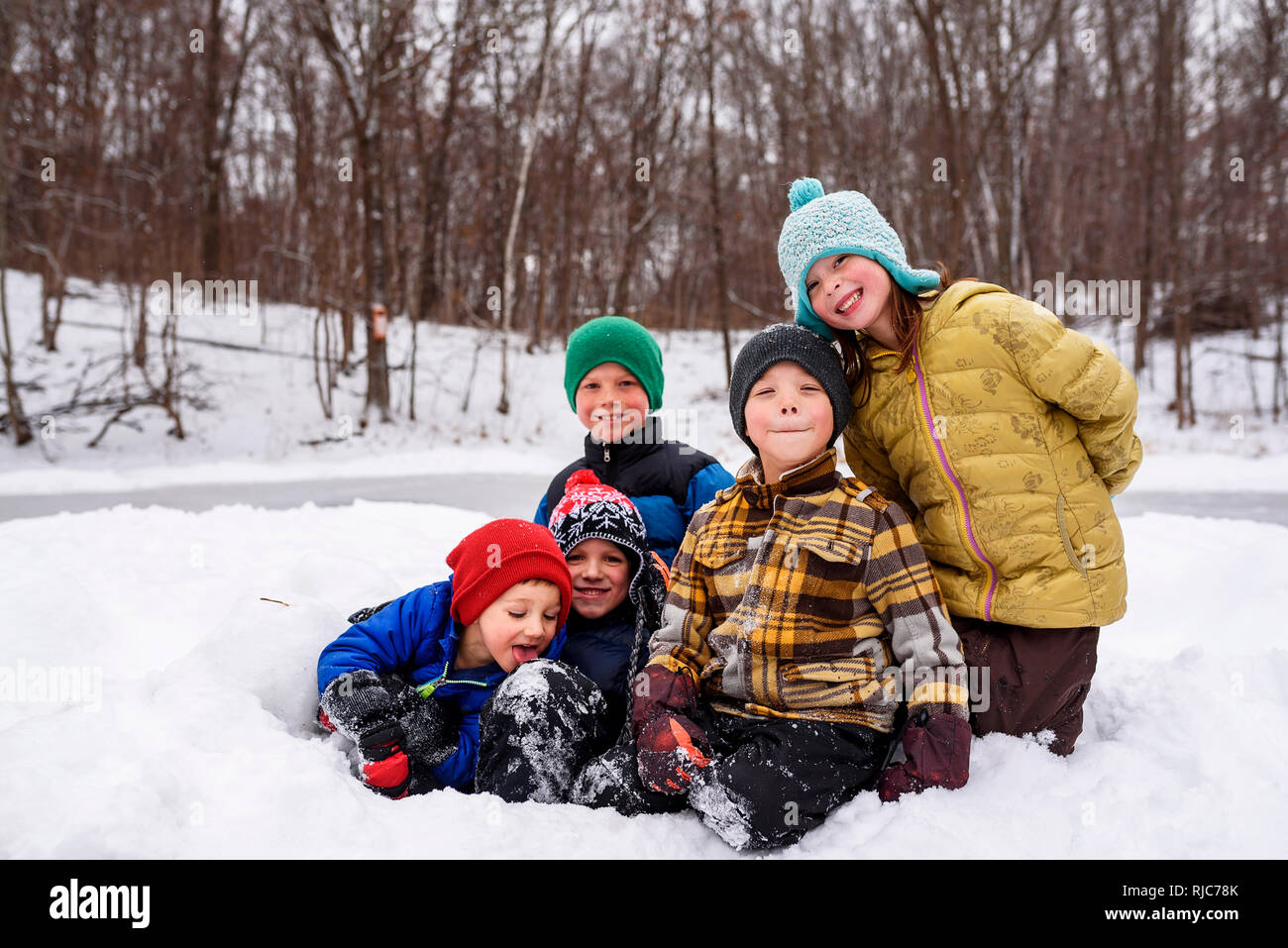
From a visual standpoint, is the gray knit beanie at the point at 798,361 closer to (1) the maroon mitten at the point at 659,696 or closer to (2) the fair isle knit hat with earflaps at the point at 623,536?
(2) the fair isle knit hat with earflaps at the point at 623,536

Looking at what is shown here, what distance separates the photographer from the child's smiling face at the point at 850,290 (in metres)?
2.25

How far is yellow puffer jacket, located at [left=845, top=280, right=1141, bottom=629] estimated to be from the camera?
2166 mm

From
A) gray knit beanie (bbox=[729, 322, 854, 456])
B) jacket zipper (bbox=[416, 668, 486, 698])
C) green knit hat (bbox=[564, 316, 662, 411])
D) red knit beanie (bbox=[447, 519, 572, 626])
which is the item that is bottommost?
jacket zipper (bbox=[416, 668, 486, 698])

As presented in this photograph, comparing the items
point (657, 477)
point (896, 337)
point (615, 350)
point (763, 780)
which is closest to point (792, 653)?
point (763, 780)

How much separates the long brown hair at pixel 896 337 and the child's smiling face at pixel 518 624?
3.93 ft

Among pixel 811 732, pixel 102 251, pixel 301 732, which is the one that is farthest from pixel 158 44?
pixel 811 732

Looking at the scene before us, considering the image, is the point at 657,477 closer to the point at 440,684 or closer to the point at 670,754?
the point at 440,684

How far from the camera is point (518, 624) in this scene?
2445mm

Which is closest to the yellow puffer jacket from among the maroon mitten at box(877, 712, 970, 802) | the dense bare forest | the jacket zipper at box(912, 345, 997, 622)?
the jacket zipper at box(912, 345, 997, 622)

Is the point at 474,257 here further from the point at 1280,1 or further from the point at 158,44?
the point at 1280,1

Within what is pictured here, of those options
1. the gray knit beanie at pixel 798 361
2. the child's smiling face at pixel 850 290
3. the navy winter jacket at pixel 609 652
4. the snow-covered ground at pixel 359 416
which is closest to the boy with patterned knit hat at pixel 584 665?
the navy winter jacket at pixel 609 652

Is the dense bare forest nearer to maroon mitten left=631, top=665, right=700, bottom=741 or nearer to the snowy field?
the snowy field

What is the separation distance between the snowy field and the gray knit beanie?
42.6 inches
